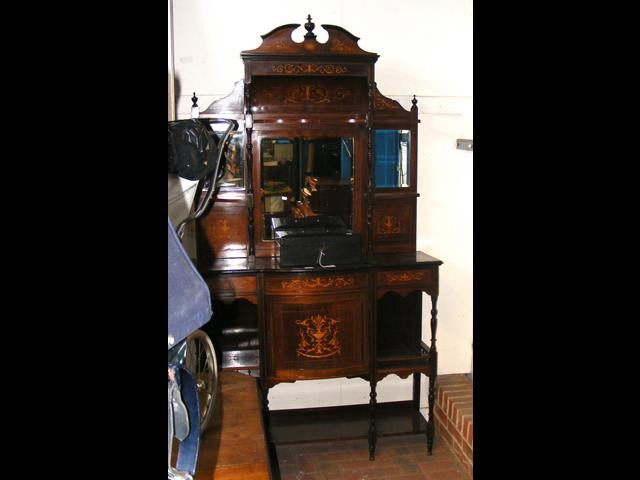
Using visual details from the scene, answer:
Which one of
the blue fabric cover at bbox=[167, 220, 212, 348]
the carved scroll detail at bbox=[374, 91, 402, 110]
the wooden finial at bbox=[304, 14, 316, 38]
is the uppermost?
the wooden finial at bbox=[304, 14, 316, 38]

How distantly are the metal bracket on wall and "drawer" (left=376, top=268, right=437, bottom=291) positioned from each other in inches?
32.1

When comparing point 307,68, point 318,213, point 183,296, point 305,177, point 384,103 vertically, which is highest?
point 307,68

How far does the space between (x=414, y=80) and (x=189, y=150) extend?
167 cm

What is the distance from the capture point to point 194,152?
230cm

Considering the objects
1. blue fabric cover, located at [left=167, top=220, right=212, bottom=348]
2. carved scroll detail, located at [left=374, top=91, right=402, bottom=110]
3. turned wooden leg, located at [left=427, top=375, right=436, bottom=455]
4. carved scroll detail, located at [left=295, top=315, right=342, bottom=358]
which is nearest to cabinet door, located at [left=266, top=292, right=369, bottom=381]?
carved scroll detail, located at [left=295, top=315, right=342, bottom=358]

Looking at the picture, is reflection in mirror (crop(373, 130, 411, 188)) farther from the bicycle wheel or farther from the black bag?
the bicycle wheel

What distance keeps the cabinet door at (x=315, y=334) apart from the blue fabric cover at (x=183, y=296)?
166cm

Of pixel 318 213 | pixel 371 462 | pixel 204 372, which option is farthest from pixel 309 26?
pixel 371 462

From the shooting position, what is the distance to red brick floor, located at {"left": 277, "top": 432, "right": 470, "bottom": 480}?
3.02 metres

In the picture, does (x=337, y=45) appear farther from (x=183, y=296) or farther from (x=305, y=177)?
(x=183, y=296)

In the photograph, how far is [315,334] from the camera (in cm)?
297
